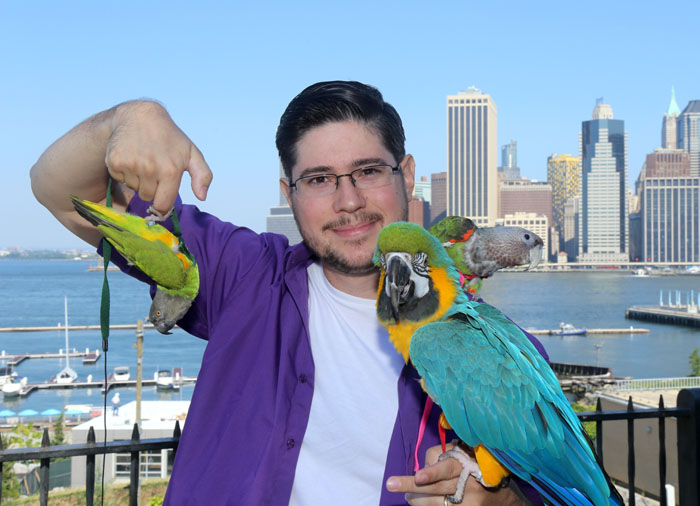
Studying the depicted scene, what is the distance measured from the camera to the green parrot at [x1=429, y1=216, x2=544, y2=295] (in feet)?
6.84

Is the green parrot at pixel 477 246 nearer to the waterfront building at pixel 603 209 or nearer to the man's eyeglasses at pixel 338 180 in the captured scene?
the man's eyeglasses at pixel 338 180

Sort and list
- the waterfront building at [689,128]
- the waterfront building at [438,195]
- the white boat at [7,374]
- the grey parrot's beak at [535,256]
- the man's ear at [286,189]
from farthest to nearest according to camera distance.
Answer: the waterfront building at [689,128] < the waterfront building at [438,195] < the white boat at [7,374] < the grey parrot's beak at [535,256] < the man's ear at [286,189]

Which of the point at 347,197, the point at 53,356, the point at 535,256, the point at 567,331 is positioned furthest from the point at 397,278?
the point at 567,331

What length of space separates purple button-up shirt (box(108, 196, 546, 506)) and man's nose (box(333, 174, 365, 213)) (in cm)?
29

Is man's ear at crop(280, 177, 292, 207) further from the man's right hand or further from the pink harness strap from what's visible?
the pink harness strap

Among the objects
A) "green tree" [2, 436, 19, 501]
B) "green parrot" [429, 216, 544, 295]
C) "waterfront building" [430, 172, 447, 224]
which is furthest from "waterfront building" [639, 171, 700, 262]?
"green parrot" [429, 216, 544, 295]

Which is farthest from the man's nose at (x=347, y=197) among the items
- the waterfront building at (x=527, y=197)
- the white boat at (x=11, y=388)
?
the waterfront building at (x=527, y=197)

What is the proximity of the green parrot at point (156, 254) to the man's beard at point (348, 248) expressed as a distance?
548 millimetres

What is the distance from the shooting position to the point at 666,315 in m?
52.4

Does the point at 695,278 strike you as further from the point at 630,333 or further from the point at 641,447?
the point at 641,447

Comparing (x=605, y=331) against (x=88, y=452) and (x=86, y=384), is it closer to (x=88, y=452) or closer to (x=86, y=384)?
(x=86, y=384)

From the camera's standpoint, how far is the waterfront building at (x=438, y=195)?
374 feet

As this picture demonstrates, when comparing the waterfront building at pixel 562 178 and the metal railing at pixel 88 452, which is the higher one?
the waterfront building at pixel 562 178

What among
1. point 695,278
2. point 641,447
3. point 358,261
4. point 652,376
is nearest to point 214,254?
point 358,261
